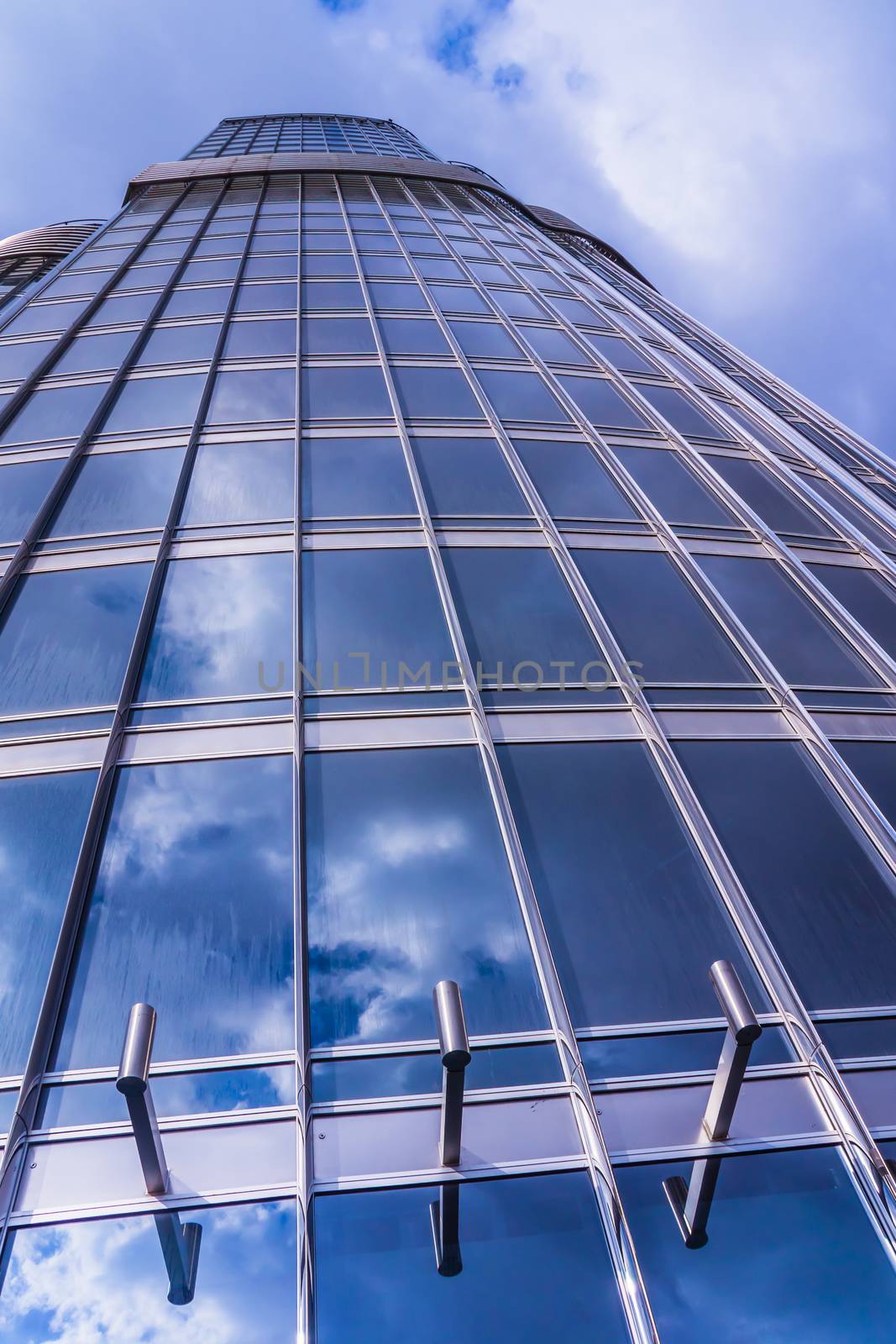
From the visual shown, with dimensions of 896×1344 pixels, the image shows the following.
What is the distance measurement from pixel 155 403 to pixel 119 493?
363 cm

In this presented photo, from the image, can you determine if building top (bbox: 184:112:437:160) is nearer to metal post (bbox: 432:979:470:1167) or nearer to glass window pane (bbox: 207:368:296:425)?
glass window pane (bbox: 207:368:296:425)

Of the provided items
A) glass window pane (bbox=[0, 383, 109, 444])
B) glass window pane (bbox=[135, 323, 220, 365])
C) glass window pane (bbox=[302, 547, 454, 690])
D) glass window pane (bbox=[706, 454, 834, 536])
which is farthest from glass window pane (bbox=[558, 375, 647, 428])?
glass window pane (bbox=[0, 383, 109, 444])

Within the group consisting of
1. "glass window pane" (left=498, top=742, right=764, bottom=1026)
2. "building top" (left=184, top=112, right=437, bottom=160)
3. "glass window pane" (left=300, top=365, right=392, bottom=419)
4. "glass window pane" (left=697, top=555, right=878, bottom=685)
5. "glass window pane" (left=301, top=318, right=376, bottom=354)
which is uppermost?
"building top" (left=184, top=112, right=437, bottom=160)

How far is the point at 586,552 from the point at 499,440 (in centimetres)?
376

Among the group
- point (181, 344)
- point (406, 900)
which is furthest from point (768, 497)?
point (181, 344)

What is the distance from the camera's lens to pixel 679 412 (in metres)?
19.4

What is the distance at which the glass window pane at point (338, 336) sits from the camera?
19.5m

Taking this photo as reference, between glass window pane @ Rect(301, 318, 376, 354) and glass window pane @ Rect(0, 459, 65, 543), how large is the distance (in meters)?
6.54

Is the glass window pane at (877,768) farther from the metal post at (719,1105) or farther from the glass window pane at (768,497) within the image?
the glass window pane at (768,497)

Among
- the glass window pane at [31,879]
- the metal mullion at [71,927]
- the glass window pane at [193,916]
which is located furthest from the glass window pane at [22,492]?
the glass window pane at [193,916]

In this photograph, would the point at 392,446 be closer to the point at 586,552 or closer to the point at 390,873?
the point at 586,552

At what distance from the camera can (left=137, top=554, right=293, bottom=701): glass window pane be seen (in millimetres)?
11180

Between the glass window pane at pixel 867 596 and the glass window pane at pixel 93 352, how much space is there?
15420 millimetres

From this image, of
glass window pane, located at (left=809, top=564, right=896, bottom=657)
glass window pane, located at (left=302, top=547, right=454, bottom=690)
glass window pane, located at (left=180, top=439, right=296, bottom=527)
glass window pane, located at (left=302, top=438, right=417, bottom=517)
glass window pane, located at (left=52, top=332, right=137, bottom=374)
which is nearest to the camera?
glass window pane, located at (left=302, top=547, right=454, bottom=690)
